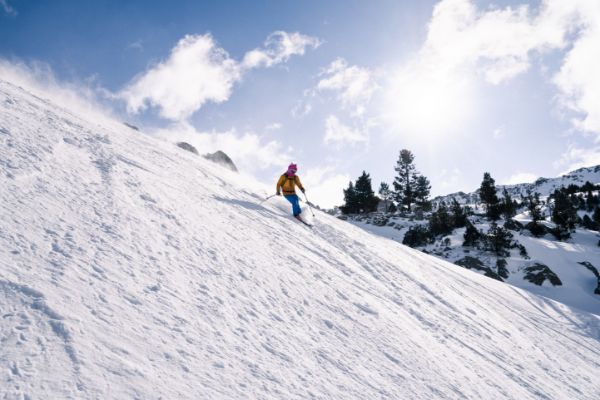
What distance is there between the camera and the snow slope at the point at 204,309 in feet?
10.5

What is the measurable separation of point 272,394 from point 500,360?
17.8ft

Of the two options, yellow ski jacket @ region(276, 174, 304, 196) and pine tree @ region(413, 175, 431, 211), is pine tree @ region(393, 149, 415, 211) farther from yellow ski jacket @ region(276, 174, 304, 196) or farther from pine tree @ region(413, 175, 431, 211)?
yellow ski jacket @ region(276, 174, 304, 196)

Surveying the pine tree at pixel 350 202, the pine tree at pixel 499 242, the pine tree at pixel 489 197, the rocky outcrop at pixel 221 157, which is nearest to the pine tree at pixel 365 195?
the pine tree at pixel 350 202

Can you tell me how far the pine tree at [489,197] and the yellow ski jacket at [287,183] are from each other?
103 feet

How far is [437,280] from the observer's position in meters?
10.8

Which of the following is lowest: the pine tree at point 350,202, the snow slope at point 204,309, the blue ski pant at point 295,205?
the snow slope at point 204,309

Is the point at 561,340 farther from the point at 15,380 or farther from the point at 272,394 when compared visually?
the point at 15,380

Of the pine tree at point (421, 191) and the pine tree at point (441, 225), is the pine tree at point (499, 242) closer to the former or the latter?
the pine tree at point (441, 225)

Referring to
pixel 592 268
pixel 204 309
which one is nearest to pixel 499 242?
pixel 592 268

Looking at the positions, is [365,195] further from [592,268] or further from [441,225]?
[592,268]

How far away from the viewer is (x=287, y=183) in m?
13.1

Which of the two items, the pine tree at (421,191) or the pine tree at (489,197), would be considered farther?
the pine tree at (421,191)

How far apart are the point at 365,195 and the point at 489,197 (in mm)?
17898

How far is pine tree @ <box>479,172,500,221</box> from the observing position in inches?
1459
